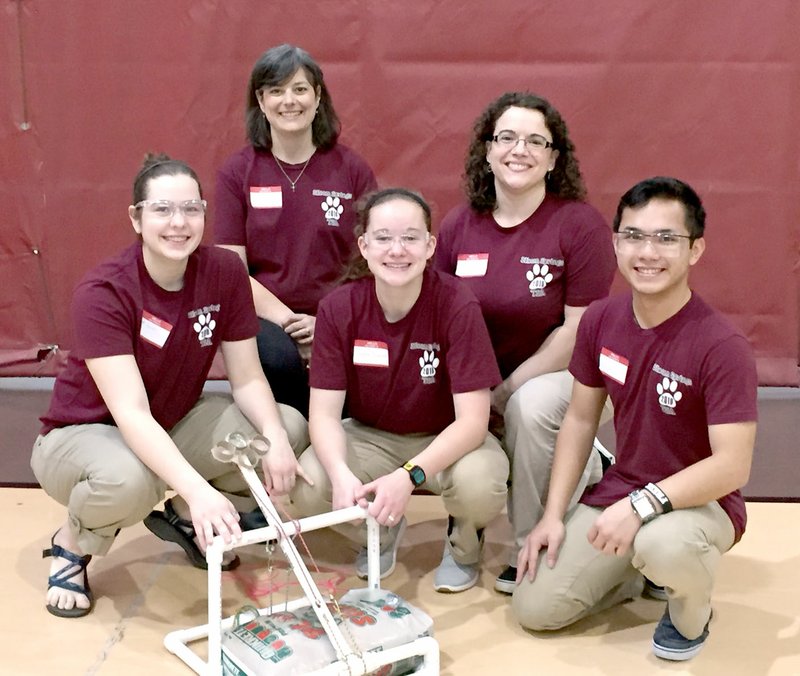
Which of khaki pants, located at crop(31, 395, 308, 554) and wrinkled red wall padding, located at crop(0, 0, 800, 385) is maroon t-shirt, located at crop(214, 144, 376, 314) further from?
wrinkled red wall padding, located at crop(0, 0, 800, 385)

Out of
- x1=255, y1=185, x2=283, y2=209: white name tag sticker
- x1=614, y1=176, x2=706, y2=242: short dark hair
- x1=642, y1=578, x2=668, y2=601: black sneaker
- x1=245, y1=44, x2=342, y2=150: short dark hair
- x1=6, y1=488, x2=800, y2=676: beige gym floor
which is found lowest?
x1=6, y1=488, x2=800, y2=676: beige gym floor

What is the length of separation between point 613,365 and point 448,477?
478 millimetres

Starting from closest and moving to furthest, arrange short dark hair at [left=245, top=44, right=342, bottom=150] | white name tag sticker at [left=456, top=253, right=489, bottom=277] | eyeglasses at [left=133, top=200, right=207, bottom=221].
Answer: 1. eyeglasses at [left=133, top=200, right=207, bottom=221]
2. white name tag sticker at [left=456, top=253, right=489, bottom=277]
3. short dark hair at [left=245, top=44, right=342, bottom=150]

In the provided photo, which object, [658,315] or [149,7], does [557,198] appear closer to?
[658,315]

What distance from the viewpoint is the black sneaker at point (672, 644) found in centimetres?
213

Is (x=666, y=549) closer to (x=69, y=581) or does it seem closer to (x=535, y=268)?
(x=535, y=268)

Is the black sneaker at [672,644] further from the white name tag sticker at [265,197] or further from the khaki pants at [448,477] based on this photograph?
the white name tag sticker at [265,197]

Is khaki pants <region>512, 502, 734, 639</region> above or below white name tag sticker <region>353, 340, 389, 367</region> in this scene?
below

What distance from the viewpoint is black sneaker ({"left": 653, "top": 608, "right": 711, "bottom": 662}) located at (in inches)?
83.9

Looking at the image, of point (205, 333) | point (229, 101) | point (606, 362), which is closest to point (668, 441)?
point (606, 362)

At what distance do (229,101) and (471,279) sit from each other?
1598 mm

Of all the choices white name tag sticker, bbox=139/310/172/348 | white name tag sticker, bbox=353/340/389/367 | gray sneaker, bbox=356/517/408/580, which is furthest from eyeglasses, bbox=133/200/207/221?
gray sneaker, bbox=356/517/408/580

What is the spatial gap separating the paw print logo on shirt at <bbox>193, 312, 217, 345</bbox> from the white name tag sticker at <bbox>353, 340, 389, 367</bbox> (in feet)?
1.14

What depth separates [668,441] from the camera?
2.16 metres
